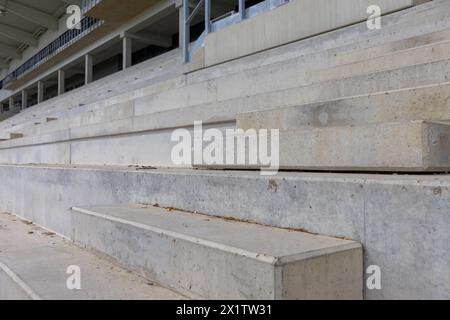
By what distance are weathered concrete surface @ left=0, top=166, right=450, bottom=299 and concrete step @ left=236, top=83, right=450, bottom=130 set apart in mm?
568

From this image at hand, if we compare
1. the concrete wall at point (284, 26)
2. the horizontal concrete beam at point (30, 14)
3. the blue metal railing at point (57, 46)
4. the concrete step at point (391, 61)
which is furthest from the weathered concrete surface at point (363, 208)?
the horizontal concrete beam at point (30, 14)

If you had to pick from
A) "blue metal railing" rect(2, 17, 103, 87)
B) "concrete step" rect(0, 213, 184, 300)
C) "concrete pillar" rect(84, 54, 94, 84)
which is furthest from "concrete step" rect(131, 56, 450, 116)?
"concrete pillar" rect(84, 54, 94, 84)

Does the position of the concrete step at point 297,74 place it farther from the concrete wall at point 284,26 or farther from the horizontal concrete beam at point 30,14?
the horizontal concrete beam at point 30,14

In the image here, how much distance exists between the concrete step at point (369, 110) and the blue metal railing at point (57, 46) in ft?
75.2

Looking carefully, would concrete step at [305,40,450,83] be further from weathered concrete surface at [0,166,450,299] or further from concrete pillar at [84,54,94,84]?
concrete pillar at [84,54,94,84]

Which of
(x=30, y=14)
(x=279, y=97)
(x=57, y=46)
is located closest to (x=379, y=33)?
(x=279, y=97)

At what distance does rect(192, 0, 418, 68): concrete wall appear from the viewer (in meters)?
5.18

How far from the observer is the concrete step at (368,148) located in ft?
6.15

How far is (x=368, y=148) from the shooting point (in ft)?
6.84

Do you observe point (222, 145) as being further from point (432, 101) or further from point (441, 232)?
point (441, 232)

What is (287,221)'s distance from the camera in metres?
2.12

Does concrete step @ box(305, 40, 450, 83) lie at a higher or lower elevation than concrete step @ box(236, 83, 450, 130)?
higher
